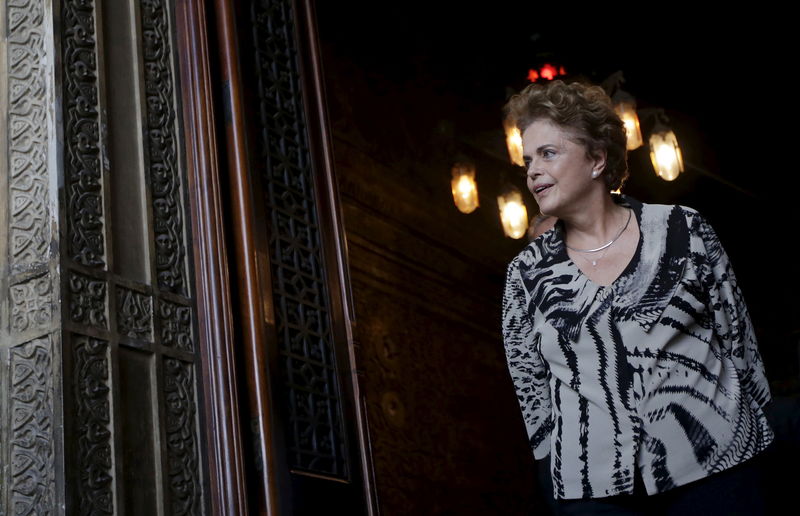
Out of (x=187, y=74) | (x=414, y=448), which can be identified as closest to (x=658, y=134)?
(x=414, y=448)

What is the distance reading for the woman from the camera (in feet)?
5.26

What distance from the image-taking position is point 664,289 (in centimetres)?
171

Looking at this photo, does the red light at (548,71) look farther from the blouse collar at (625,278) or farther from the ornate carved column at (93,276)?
the blouse collar at (625,278)

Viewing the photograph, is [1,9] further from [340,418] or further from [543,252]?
[543,252]

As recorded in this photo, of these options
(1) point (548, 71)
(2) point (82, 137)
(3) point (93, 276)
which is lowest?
(3) point (93, 276)

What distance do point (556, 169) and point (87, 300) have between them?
1.25 m

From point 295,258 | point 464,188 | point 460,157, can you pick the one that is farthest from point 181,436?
point 460,157

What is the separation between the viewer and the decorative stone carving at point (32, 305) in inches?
91.7

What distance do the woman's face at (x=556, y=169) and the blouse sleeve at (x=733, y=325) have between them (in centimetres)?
24

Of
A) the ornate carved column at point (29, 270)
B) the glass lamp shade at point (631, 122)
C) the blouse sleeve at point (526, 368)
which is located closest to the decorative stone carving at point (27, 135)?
the ornate carved column at point (29, 270)

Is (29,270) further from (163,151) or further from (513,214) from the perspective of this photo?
(513,214)

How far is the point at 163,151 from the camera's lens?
290 cm

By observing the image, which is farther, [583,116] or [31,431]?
[31,431]

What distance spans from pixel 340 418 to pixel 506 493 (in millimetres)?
3988
